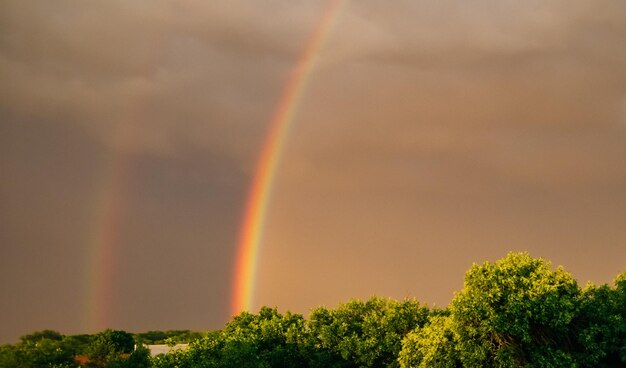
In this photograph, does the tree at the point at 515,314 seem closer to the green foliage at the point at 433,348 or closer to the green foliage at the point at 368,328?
the green foliage at the point at 433,348

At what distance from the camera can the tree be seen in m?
44.7

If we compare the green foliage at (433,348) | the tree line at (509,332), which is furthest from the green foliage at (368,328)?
the green foliage at (433,348)

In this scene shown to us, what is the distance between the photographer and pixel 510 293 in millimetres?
45875

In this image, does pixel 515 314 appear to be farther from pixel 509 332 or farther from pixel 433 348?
pixel 433 348

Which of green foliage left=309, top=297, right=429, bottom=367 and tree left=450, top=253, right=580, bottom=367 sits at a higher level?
green foliage left=309, top=297, right=429, bottom=367

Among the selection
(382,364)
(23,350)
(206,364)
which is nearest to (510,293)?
(382,364)

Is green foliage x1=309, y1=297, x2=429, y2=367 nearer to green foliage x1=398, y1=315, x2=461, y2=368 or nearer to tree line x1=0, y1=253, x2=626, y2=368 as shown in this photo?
tree line x1=0, y1=253, x2=626, y2=368

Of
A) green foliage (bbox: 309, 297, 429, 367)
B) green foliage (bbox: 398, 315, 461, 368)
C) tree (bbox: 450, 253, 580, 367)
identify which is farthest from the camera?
green foliage (bbox: 309, 297, 429, 367)

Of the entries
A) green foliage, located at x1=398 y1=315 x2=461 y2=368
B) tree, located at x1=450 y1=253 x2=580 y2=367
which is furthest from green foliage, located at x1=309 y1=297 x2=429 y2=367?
tree, located at x1=450 y1=253 x2=580 y2=367

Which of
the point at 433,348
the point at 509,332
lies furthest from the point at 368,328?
the point at 509,332

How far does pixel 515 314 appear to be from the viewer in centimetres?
4491

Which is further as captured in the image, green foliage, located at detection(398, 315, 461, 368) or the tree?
green foliage, located at detection(398, 315, 461, 368)

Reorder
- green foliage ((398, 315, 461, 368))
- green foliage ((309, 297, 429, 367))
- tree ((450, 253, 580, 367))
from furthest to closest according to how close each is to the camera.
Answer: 1. green foliage ((309, 297, 429, 367))
2. green foliage ((398, 315, 461, 368))
3. tree ((450, 253, 580, 367))

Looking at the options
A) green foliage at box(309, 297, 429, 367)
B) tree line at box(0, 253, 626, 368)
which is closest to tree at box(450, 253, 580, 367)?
tree line at box(0, 253, 626, 368)
